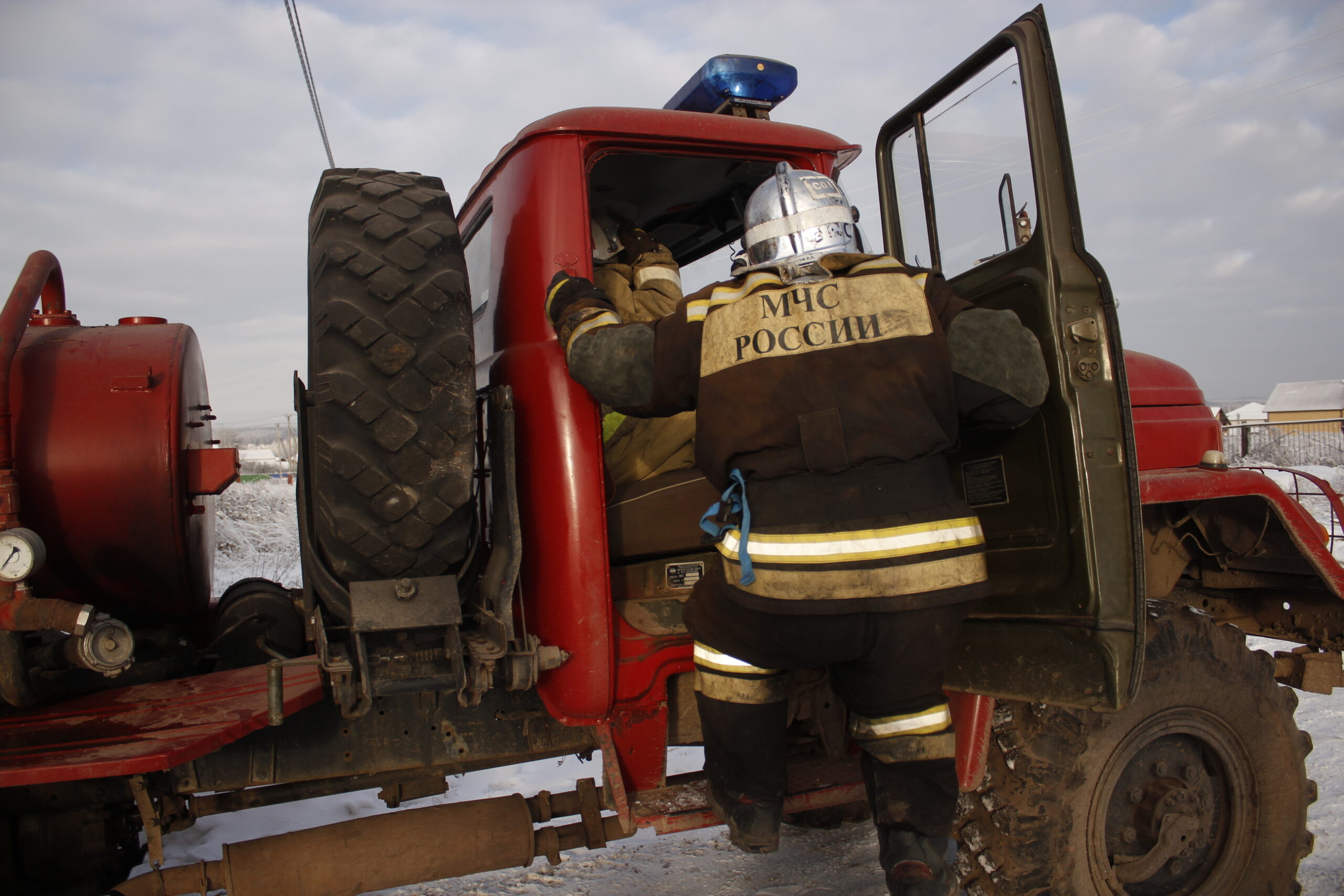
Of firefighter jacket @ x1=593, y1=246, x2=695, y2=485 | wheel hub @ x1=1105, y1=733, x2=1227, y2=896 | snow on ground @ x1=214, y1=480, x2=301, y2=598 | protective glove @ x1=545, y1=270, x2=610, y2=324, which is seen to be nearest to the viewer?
protective glove @ x1=545, y1=270, x2=610, y2=324

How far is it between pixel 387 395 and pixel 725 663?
1.09 m

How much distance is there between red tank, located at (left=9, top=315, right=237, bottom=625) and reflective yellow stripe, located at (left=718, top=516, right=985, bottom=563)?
5.37 ft

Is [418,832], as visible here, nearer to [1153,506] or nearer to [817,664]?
[817,664]

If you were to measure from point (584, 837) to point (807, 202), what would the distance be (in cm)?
191

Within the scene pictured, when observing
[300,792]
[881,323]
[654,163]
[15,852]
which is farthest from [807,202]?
[15,852]

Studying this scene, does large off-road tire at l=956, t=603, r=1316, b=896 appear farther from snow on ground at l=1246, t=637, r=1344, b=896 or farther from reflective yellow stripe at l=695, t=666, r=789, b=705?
reflective yellow stripe at l=695, t=666, r=789, b=705

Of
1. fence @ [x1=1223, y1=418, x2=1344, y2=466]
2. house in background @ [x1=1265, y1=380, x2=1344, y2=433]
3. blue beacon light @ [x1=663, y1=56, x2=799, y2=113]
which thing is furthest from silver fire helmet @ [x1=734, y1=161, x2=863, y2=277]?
house in background @ [x1=1265, y1=380, x2=1344, y2=433]

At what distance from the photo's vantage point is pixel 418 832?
232cm

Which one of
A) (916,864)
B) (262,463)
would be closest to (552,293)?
(916,864)

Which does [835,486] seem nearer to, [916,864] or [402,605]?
[916,864]

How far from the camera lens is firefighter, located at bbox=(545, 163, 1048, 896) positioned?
6.51 ft

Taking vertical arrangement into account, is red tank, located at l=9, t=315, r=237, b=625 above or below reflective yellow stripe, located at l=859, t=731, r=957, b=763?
above

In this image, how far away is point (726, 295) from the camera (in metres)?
2.16

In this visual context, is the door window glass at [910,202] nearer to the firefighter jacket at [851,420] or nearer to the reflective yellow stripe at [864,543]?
the firefighter jacket at [851,420]
